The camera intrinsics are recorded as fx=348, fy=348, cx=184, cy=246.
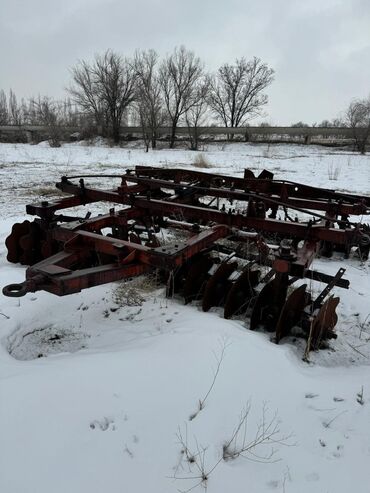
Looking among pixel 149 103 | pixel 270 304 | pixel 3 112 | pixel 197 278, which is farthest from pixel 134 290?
pixel 3 112

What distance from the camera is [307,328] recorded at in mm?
2682

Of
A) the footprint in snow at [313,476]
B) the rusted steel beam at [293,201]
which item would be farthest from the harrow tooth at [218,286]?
the footprint in snow at [313,476]

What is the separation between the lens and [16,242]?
3.86 meters

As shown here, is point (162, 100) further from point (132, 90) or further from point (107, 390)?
point (107, 390)

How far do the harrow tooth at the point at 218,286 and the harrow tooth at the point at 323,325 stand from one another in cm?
84

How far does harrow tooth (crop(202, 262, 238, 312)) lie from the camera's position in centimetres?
301

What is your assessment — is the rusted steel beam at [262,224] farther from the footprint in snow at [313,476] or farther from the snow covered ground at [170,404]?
the footprint in snow at [313,476]

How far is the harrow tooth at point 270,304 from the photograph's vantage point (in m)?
2.70

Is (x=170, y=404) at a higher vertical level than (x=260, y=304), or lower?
lower

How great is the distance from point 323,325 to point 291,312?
242 millimetres

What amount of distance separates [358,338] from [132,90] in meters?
30.3

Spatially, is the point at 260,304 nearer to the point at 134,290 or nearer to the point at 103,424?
the point at 134,290

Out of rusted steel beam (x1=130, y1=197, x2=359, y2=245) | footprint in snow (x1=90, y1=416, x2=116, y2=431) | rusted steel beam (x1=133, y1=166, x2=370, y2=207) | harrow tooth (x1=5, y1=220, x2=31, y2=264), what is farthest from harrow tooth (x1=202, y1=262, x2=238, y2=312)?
harrow tooth (x1=5, y1=220, x2=31, y2=264)

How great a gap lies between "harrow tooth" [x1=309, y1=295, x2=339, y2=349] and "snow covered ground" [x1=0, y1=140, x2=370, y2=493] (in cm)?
10
